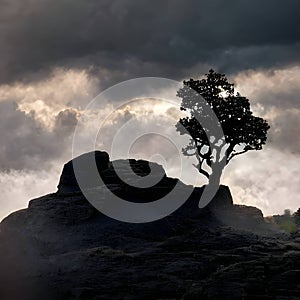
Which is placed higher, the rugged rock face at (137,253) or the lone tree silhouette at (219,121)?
the lone tree silhouette at (219,121)

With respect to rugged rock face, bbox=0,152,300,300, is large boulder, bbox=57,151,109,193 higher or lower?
higher

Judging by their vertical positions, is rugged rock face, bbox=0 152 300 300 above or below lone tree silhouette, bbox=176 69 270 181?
below

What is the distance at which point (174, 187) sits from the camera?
66375 millimetres

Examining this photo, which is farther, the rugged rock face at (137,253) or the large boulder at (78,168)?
the large boulder at (78,168)

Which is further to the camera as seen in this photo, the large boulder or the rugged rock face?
the large boulder

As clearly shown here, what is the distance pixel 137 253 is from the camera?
5303 centimetres

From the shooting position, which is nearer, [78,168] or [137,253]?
[137,253]

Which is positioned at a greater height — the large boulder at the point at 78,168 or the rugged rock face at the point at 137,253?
the large boulder at the point at 78,168

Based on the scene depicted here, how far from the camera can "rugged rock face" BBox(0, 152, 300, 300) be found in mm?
45469

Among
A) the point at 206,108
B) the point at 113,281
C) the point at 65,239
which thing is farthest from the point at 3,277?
the point at 206,108

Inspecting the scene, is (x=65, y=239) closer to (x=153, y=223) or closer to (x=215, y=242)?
(x=153, y=223)

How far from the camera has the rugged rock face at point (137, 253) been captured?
45469 mm

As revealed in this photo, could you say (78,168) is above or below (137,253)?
above

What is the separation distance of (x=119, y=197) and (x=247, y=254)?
16.8m
